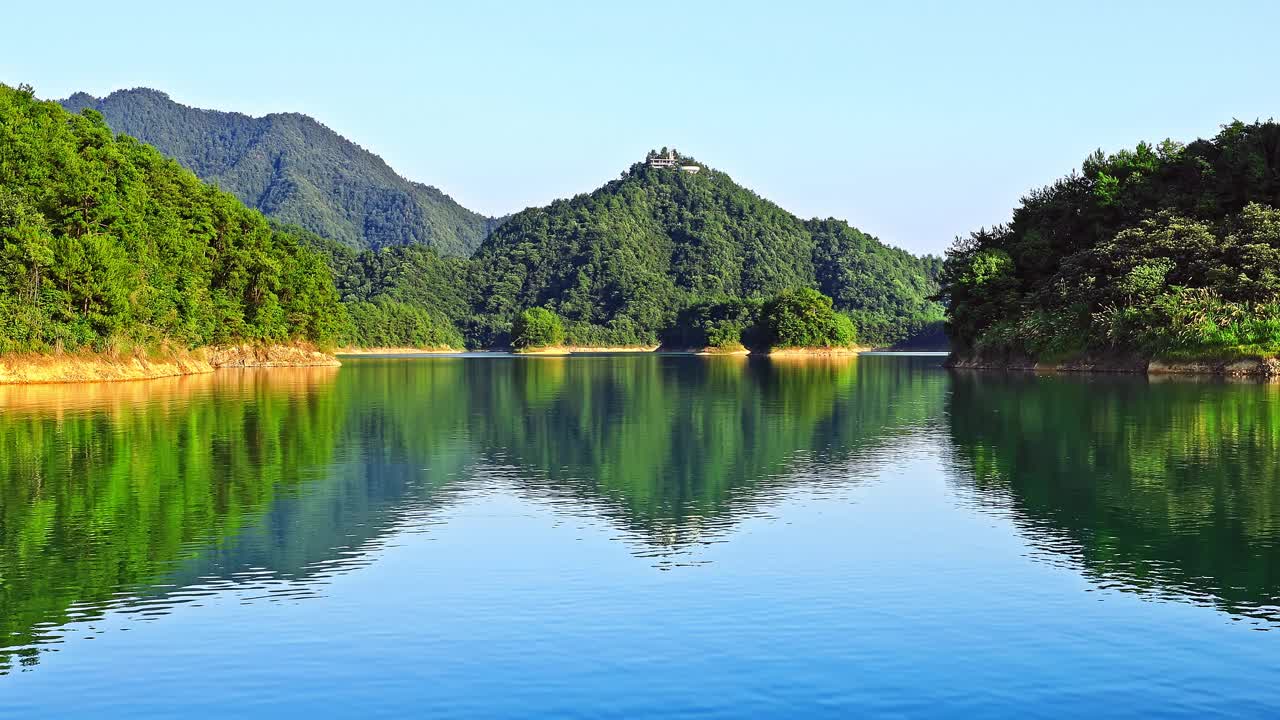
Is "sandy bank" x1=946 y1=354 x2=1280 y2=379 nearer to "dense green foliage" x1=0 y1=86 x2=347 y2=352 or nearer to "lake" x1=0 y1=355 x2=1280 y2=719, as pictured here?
"lake" x1=0 y1=355 x2=1280 y2=719

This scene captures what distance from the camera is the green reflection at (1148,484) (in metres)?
21.3

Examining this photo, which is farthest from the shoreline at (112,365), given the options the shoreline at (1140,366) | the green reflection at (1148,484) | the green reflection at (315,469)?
the shoreline at (1140,366)

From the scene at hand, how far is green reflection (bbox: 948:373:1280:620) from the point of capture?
21.3 metres

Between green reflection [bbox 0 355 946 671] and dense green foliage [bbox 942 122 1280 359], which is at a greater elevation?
dense green foliage [bbox 942 122 1280 359]

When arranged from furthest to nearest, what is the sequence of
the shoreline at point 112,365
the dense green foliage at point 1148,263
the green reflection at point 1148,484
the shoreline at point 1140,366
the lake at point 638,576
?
1. the dense green foliage at point 1148,263
2. the shoreline at point 1140,366
3. the shoreline at point 112,365
4. the green reflection at point 1148,484
5. the lake at point 638,576

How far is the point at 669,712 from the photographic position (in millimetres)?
13867

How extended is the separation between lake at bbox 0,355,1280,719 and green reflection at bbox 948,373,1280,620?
0.16 meters

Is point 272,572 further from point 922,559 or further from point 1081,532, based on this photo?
point 1081,532

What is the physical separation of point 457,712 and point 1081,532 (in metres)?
16.3

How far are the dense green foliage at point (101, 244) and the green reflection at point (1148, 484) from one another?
61.2m

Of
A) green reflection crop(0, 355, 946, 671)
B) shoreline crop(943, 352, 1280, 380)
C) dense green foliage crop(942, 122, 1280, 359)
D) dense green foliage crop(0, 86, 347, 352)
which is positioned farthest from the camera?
dense green foliage crop(942, 122, 1280, 359)

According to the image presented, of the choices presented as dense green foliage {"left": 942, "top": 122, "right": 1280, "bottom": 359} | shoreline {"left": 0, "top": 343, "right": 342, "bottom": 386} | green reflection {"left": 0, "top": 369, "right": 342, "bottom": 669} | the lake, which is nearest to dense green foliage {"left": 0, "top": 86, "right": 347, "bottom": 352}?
shoreline {"left": 0, "top": 343, "right": 342, "bottom": 386}

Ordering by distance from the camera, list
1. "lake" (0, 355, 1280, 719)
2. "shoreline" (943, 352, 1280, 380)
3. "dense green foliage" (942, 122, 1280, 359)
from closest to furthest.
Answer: "lake" (0, 355, 1280, 719), "shoreline" (943, 352, 1280, 380), "dense green foliage" (942, 122, 1280, 359)

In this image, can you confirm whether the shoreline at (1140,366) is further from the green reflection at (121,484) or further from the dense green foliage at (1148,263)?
the green reflection at (121,484)
